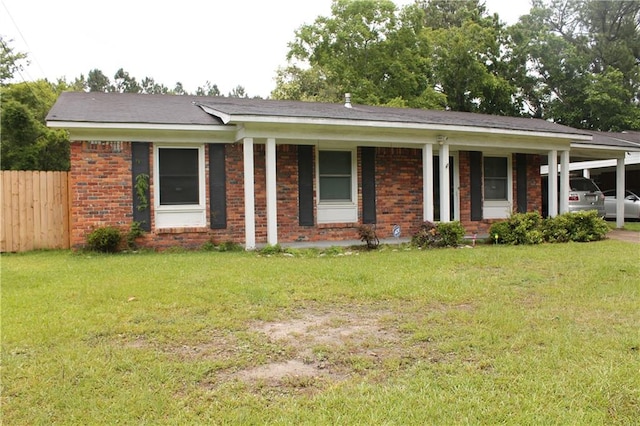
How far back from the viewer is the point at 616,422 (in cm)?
261

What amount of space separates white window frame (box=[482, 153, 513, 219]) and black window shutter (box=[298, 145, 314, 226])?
17.0 ft

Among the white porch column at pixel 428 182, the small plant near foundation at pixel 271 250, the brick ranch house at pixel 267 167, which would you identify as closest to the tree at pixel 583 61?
the brick ranch house at pixel 267 167

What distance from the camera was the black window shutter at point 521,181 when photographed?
13.8 meters

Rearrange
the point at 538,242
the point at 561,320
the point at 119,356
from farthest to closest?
the point at 538,242 → the point at 561,320 → the point at 119,356

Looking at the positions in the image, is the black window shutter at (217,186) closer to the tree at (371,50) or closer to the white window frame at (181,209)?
the white window frame at (181,209)

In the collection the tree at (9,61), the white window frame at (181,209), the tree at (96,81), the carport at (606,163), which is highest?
the tree at (96,81)

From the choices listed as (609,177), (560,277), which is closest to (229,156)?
(560,277)

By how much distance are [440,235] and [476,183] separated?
10.8ft

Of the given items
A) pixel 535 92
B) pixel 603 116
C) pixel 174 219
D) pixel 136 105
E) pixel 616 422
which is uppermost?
pixel 535 92

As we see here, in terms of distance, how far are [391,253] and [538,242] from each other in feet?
12.8

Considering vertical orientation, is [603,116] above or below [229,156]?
above

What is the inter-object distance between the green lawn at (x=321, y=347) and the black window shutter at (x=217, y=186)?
11.3ft

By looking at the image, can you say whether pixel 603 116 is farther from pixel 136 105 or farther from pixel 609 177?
pixel 136 105

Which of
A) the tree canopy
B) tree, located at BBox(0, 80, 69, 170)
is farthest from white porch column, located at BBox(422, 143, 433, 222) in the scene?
the tree canopy
